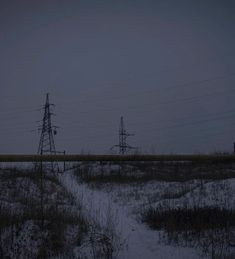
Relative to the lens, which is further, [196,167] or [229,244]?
[196,167]

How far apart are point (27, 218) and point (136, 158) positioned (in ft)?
8.39

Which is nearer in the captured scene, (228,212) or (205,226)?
(205,226)

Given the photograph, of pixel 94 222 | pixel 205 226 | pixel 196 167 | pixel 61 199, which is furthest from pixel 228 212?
pixel 196 167

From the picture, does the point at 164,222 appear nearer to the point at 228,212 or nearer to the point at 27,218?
the point at 228,212

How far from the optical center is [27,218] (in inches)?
282

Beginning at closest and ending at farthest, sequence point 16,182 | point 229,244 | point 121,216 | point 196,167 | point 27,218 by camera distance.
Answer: point 229,244 → point 27,218 → point 121,216 → point 16,182 → point 196,167

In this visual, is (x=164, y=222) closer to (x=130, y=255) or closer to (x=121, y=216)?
(x=121, y=216)

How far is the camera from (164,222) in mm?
8422

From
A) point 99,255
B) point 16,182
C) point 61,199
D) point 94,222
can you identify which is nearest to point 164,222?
point 94,222

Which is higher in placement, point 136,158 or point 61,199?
point 136,158

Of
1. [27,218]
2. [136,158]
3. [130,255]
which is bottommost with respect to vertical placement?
[130,255]

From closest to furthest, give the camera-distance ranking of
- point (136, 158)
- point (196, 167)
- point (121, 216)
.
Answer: point (136, 158) → point (121, 216) → point (196, 167)

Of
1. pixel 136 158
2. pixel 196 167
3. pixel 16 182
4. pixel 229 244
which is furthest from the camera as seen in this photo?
pixel 196 167

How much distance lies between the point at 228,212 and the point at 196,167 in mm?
24315
